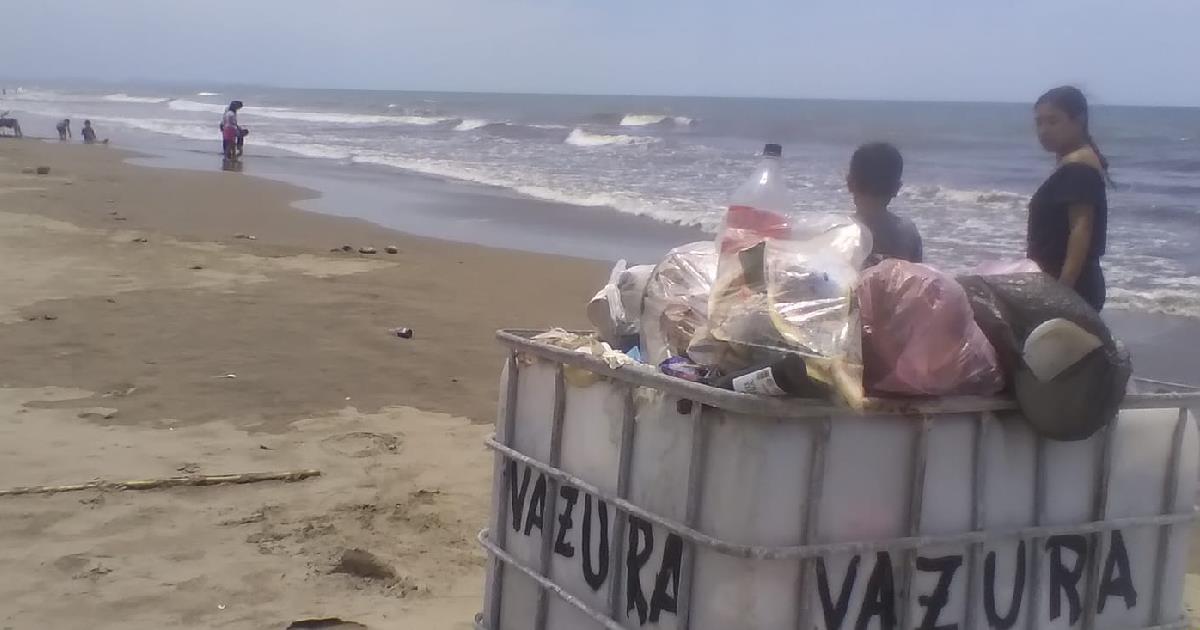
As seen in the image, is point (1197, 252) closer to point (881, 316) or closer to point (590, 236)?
point (590, 236)

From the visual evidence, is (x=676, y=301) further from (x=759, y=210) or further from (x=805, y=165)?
(x=805, y=165)

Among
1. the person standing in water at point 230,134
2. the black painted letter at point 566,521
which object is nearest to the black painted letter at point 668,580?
the black painted letter at point 566,521

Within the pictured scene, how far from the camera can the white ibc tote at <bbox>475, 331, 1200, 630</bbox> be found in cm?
207

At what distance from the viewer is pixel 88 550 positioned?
4.22 meters

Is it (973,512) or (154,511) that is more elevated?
(973,512)

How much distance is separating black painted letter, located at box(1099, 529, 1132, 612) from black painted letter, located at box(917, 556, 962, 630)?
445 millimetres

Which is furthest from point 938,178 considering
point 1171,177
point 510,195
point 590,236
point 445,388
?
point 445,388

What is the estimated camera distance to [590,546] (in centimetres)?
253

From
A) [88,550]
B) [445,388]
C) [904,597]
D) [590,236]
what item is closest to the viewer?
[904,597]

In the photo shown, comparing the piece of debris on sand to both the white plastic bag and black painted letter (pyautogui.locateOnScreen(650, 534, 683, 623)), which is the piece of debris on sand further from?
black painted letter (pyautogui.locateOnScreen(650, 534, 683, 623))

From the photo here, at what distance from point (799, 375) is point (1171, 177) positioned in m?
27.3

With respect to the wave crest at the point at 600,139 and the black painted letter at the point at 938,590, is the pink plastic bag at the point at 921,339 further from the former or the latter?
the wave crest at the point at 600,139

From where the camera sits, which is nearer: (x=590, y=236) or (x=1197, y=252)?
(x=1197, y=252)

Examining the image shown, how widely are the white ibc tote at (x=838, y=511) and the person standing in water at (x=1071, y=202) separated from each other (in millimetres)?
1241
